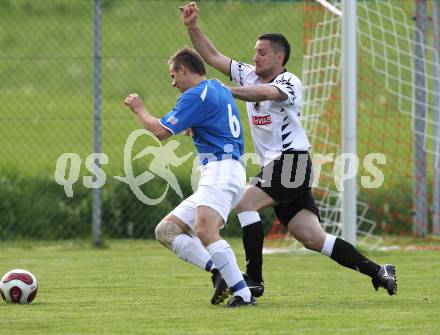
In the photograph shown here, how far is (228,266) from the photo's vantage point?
7574 millimetres

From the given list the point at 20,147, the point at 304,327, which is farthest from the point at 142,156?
the point at 304,327

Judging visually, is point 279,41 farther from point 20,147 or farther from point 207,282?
point 20,147

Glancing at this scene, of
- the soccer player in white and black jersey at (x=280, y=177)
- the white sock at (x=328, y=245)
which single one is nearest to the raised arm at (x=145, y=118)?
the soccer player in white and black jersey at (x=280, y=177)

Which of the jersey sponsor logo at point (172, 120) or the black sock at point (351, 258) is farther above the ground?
the jersey sponsor logo at point (172, 120)

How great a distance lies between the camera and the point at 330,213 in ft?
44.5

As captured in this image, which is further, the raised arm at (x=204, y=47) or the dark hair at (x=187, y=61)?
the raised arm at (x=204, y=47)

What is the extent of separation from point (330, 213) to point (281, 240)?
668mm

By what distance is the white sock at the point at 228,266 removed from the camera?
24.8 ft

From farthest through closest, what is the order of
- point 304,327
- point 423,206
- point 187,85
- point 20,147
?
point 20,147
point 423,206
point 187,85
point 304,327

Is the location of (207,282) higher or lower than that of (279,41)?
lower

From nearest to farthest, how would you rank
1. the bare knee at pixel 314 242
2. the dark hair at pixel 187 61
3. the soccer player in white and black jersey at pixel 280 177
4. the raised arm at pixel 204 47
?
1. the dark hair at pixel 187 61
2. the soccer player in white and black jersey at pixel 280 177
3. the bare knee at pixel 314 242
4. the raised arm at pixel 204 47

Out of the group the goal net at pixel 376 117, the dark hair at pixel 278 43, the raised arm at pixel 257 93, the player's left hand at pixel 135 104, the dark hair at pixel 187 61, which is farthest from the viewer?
the goal net at pixel 376 117

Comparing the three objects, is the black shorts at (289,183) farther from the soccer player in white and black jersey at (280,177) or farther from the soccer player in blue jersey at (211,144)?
the soccer player in blue jersey at (211,144)

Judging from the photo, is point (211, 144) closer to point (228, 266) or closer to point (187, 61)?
point (187, 61)
